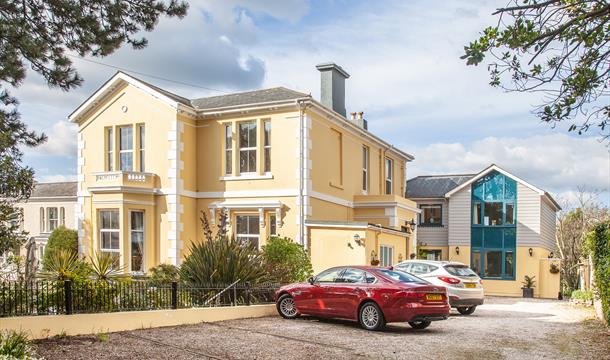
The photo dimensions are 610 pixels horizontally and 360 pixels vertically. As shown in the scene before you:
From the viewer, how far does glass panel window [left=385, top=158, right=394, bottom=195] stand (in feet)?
97.9

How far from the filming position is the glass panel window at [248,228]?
2252 cm

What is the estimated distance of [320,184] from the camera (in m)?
22.6

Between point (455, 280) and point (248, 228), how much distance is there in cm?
870

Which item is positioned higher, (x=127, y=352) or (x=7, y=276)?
(x=7, y=276)

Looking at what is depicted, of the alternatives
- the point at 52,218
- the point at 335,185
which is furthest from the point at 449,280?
the point at 52,218

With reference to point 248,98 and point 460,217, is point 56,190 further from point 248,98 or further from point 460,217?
point 460,217

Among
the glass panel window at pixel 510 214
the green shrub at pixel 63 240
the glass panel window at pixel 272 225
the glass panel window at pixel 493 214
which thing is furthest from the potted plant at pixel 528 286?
the green shrub at pixel 63 240

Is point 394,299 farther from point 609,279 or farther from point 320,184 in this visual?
point 320,184

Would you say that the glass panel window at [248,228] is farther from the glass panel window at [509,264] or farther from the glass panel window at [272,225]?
the glass panel window at [509,264]

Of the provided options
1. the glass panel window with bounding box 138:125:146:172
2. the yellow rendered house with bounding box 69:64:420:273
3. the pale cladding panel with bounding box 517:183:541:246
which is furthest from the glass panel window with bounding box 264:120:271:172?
the pale cladding panel with bounding box 517:183:541:246

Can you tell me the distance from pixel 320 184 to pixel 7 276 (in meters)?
12.8

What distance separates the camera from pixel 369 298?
12.8 m

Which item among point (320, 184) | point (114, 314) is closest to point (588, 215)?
point (320, 184)

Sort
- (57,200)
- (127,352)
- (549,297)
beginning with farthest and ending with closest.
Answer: (57,200), (549,297), (127,352)
